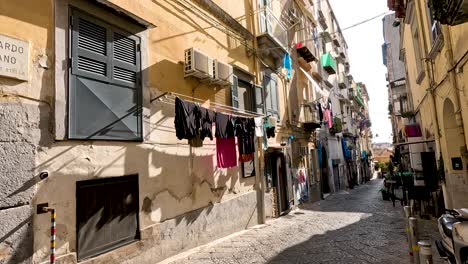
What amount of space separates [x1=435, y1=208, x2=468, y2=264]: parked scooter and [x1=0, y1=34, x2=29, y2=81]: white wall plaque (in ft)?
20.2

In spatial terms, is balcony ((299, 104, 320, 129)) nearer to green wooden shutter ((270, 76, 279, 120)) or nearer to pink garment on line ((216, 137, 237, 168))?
green wooden shutter ((270, 76, 279, 120))

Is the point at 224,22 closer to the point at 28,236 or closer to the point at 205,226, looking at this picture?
the point at 205,226

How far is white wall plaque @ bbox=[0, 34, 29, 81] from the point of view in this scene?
374 centimetres

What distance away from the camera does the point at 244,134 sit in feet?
26.1

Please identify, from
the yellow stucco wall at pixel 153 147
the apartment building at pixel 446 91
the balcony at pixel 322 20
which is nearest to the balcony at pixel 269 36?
the yellow stucco wall at pixel 153 147

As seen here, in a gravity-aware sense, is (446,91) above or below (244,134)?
above

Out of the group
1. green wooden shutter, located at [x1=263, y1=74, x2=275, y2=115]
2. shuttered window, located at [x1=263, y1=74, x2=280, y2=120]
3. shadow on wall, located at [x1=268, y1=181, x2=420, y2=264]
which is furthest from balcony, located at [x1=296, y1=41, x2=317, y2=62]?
shadow on wall, located at [x1=268, y1=181, x2=420, y2=264]

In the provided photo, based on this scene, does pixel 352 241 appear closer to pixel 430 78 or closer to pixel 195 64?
pixel 195 64

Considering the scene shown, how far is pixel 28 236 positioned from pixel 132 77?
10.3ft

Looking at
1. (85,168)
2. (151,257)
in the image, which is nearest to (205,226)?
(151,257)

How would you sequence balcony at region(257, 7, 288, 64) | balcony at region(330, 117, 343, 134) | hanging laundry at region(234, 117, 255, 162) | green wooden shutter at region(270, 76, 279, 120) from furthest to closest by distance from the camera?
balcony at region(330, 117, 343, 134) < green wooden shutter at region(270, 76, 279, 120) < balcony at region(257, 7, 288, 64) < hanging laundry at region(234, 117, 255, 162)

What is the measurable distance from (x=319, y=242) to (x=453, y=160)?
4480 millimetres

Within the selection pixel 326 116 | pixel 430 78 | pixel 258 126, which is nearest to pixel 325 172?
pixel 326 116

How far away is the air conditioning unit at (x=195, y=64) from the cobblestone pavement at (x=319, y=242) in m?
4.16
